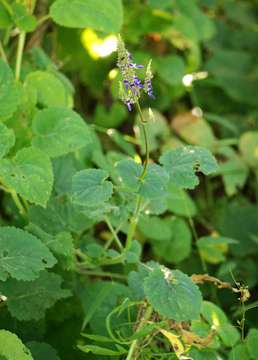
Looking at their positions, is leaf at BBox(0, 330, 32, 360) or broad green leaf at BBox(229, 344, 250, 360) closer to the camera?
leaf at BBox(0, 330, 32, 360)

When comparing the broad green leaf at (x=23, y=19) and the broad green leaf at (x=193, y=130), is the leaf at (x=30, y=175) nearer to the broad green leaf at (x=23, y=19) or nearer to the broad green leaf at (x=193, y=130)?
the broad green leaf at (x=23, y=19)

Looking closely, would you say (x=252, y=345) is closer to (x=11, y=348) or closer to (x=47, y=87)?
(x=11, y=348)

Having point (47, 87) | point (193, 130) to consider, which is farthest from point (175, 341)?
point (193, 130)

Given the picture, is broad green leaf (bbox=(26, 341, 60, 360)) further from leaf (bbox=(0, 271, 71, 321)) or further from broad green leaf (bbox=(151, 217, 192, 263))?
broad green leaf (bbox=(151, 217, 192, 263))

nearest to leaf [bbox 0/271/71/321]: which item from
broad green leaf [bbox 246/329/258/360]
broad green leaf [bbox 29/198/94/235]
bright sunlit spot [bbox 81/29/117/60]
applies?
broad green leaf [bbox 29/198/94/235]

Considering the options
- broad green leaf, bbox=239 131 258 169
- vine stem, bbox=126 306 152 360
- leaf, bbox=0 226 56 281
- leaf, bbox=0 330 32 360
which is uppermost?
leaf, bbox=0 226 56 281

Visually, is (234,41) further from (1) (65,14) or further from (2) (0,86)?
(2) (0,86)

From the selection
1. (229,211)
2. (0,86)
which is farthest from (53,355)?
(229,211)
